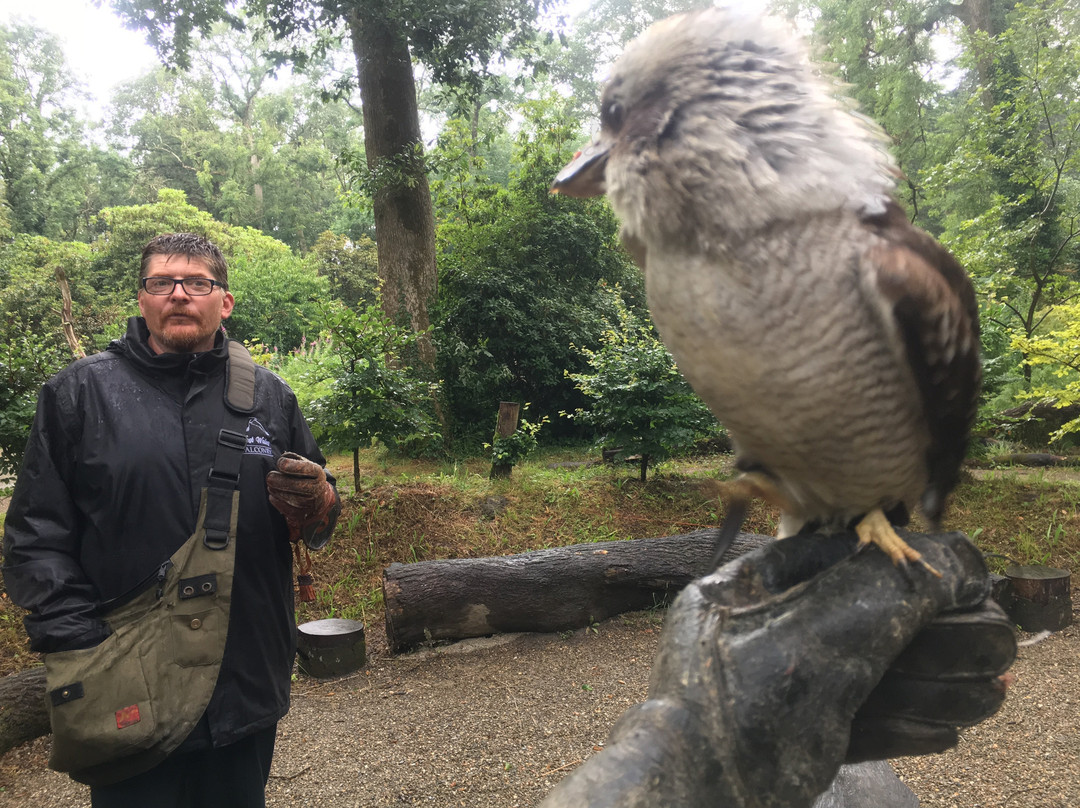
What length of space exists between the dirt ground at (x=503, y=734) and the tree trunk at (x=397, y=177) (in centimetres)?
559

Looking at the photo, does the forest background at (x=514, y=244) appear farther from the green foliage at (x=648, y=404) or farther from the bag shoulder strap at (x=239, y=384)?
the bag shoulder strap at (x=239, y=384)

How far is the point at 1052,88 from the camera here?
7.85 metres

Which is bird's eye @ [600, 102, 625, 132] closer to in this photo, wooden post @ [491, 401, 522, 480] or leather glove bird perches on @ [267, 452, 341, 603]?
leather glove bird perches on @ [267, 452, 341, 603]

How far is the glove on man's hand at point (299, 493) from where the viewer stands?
2109 millimetres

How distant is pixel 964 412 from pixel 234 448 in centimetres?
209

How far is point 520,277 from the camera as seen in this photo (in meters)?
10.5

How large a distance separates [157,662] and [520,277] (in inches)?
359

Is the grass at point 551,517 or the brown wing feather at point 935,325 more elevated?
the brown wing feather at point 935,325

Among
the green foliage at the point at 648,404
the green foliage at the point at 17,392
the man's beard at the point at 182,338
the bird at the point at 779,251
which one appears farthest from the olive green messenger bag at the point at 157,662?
the green foliage at the point at 648,404

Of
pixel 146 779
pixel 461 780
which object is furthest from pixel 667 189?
pixel 461 780

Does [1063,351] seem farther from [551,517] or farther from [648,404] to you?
[551,517]

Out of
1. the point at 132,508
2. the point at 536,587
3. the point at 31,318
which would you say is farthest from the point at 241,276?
the point at 132,508

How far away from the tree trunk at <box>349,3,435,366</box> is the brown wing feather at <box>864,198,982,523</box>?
27.6ft

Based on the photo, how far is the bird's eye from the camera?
4.56 ft
